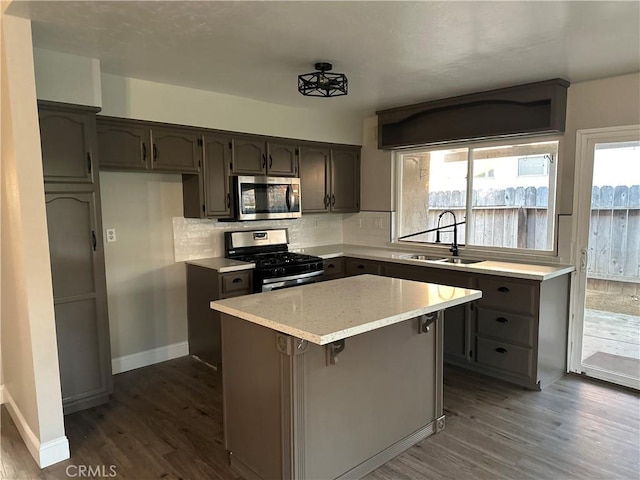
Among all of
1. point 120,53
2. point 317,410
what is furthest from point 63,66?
point 317,410

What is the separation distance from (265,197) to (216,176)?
55 cm

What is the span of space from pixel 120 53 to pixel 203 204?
1376 mm

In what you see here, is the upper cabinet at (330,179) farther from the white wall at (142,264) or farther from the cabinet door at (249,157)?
the white wall at (142,264)

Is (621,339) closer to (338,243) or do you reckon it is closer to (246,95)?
(338,243)

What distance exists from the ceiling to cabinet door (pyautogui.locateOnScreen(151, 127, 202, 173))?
416 millimetres

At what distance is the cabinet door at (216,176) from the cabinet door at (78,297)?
41.8 inches

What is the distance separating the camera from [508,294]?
3.40 metres

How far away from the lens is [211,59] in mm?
2895

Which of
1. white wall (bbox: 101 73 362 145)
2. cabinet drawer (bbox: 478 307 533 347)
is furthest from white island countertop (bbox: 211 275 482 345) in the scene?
white wall (bbox: 101 73 362 145)

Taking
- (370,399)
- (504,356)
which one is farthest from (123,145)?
(504,356)

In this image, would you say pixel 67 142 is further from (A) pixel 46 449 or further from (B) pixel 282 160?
(B) pixel 282 160

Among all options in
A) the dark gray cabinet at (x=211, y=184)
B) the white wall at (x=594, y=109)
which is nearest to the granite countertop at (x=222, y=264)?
the dark gray cabinet at (x=211, y=184)

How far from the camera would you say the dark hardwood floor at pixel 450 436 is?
2.37m

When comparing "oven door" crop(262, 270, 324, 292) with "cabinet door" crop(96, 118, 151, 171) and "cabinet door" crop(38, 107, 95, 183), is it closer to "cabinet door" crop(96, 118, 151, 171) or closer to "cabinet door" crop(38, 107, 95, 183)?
"cabinet door" crop(96, 118, 151, 171)
